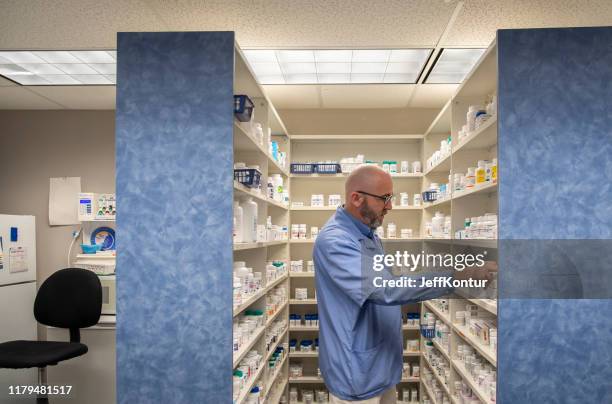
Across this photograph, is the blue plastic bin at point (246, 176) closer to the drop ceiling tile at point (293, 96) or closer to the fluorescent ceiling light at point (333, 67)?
the fluorescent ceiling light at point (333, 67)

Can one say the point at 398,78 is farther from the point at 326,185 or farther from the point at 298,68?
the point at 326,185

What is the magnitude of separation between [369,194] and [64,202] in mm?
4873

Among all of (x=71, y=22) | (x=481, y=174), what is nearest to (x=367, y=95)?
(x=481, y=174)

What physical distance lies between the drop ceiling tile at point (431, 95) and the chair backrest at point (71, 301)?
372cm

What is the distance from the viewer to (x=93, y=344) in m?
4.55

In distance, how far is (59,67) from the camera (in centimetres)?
452

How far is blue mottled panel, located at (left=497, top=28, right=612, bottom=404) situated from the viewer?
2.51 meters

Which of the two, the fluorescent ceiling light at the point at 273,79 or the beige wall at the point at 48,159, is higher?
the fluorescent ceiling light at the point at 273,79

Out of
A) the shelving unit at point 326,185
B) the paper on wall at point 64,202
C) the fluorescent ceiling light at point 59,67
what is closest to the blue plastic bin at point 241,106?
the fluorescent ceiling light at point 59,67

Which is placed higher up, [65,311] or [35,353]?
[65,311]

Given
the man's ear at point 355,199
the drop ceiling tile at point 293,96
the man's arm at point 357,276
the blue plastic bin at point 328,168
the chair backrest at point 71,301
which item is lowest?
the chair backrest at point 71,301

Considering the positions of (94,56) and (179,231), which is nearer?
(179,231)

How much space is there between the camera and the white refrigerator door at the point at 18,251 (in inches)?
186

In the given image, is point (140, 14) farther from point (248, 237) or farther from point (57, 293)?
point (57, 293)
